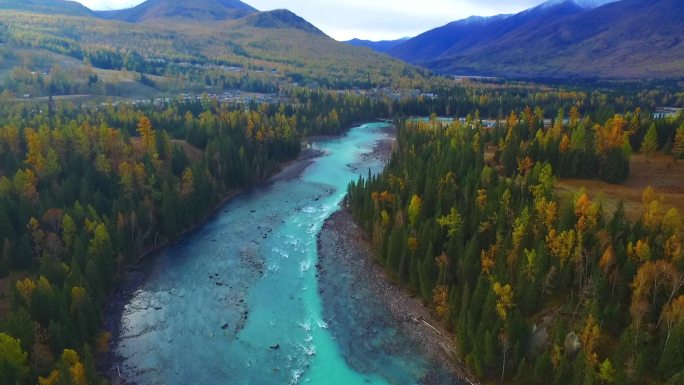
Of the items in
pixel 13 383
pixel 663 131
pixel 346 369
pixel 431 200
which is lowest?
pixel 346 369

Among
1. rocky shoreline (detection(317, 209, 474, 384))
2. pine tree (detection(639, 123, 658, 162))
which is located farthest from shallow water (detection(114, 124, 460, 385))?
pine tree (detection(639, 123, 658, 162))

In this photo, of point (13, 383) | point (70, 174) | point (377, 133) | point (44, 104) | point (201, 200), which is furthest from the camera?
point (377, 133)

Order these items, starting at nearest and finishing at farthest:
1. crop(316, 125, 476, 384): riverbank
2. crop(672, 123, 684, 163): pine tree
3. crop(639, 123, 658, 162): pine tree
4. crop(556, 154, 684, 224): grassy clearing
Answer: crop(316, 125, 476, 384): riverbank → crop(556, 154, 684, 224): grassy clearing → crop(672, 123, 684, 163): pine tree → crop(639, 123, 658, 162): pine tree

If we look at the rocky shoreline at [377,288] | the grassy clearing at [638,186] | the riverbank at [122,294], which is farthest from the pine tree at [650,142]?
the riverbank at [122,294]

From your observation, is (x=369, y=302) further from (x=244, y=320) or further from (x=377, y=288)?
(x=244, y=320)

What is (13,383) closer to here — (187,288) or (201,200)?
(187,288)

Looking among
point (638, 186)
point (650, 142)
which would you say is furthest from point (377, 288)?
point (650, 142)

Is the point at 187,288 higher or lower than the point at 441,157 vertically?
lower

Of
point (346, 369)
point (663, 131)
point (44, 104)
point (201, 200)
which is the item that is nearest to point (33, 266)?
point (201, 200)

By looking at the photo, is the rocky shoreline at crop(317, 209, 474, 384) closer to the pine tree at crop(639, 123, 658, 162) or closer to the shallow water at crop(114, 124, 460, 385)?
the shallow water at crop(114, 124, 460, 385)
